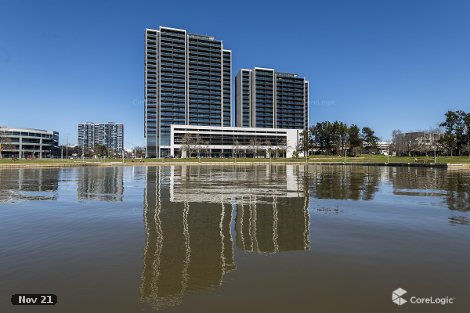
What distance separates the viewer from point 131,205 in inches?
724

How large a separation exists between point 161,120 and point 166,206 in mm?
183011

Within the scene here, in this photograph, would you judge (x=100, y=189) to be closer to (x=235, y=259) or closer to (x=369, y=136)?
(x=235, y=259)

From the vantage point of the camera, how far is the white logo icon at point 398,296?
6.32 m

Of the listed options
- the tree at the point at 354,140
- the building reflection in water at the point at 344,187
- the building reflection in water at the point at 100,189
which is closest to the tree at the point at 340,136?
the tree at the point at 354,140

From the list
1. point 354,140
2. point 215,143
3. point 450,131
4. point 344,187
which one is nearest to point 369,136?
point 354,140

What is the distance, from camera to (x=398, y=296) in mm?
6527

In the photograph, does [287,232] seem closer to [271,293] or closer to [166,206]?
[271,293]

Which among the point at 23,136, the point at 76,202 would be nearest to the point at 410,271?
the point at 76,202
